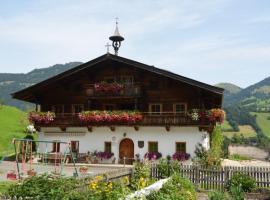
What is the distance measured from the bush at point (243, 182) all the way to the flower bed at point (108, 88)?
14138 mm

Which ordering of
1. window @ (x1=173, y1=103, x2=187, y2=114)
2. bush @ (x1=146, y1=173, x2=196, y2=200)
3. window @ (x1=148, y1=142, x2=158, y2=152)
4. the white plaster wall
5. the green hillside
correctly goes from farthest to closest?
1. the green hillside
2. window @ (x1=173, y1=103, x2=187, y2=114)
3. window @ (x1=148, y1=142, x2=158, y2=152)
4. the white plaster wall
5. bush @ (x1=146, y1=173, x2=196, y2=200)

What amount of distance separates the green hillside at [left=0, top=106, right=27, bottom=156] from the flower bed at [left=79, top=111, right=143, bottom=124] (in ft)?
47.4

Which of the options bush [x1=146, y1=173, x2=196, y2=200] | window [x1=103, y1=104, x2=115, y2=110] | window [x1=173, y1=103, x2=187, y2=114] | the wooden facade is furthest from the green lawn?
bush [x1=146, y1=173, x2=196, y2=200]

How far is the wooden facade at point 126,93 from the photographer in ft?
101

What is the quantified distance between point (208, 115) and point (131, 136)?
21.4ft

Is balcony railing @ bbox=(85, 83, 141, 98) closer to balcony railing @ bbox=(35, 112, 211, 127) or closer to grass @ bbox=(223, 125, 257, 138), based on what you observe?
balcony railing @ bbox=(35, 112, 211, 127)

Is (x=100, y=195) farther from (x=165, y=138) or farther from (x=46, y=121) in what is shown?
(x=46, y=121)

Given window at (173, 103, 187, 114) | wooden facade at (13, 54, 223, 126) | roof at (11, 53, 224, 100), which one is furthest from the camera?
window at (173, 103, 187, 114)

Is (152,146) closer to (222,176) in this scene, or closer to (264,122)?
(222,176)

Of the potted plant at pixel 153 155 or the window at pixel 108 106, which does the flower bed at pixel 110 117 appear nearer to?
the window at pixel 108 106

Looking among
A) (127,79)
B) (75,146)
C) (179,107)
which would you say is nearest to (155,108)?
(179,107)

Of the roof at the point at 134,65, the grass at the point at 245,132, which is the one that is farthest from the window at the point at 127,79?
the grass at the point at 245,132

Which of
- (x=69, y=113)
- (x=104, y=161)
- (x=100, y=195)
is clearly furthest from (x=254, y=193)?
(x=69, y=113)

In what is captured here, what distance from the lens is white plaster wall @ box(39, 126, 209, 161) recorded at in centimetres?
3031
